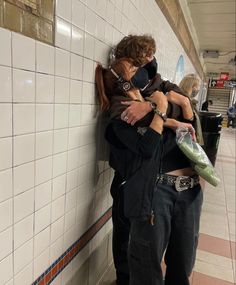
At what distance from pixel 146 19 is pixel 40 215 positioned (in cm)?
174

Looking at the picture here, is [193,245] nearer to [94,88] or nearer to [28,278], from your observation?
[28,278]

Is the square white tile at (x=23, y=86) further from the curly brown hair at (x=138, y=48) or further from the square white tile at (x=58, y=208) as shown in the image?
the curly brown hair at (x=138, y=48)

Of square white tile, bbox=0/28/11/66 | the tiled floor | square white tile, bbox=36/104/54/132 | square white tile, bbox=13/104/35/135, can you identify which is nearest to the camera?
square white tile, bbox=0/28/11/66

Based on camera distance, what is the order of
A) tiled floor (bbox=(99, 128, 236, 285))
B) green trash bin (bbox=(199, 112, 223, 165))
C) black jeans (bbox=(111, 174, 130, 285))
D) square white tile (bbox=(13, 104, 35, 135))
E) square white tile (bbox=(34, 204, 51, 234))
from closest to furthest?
square white tile (bbox=(13, 104, 35, 135))
square white tile (bbox=(34, 204, 51, 234))
black jeans (bbox=(111, 174, 130, 285))
tiled floor (bbox=(99, 128, 236, 285))
green trash bin (bbox=(199, 112, 223, 165))

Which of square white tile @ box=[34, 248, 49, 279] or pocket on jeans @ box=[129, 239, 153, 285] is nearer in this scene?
square white tile @ box=[34, 248, 49, 279]

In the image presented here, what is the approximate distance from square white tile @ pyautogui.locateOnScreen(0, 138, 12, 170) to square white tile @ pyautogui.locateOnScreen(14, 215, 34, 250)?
0.87 feet

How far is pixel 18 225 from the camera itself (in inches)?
40.2

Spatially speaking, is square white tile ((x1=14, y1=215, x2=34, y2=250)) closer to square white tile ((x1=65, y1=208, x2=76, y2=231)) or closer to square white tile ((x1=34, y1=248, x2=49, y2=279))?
square white tile ((x1=34, y1=248, x2=49, y2=279))

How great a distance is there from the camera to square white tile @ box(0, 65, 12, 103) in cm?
84

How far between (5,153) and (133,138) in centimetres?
65

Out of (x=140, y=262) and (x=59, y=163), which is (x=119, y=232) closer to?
(x=140, y=262)

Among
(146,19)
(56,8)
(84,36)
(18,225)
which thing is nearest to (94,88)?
(84,36)

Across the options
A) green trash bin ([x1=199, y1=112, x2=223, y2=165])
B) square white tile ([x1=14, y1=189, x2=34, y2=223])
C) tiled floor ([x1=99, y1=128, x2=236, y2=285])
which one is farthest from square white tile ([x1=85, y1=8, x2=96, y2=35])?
green trash bin ([x1=199, y1=112, x2=223, y2=165])

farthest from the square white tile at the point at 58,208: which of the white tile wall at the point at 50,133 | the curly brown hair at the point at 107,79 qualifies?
the curly brown hair at the point at 107,79
